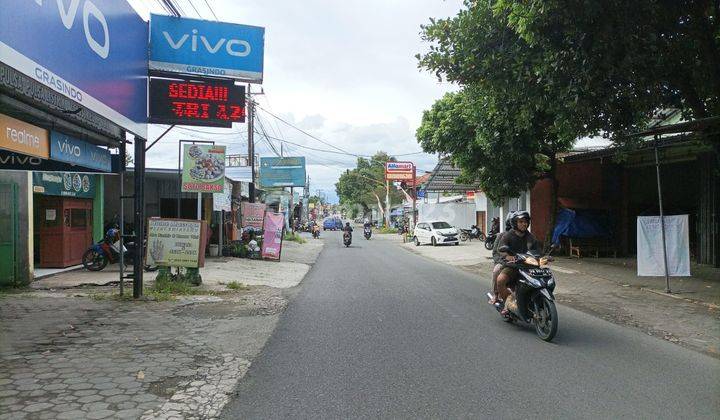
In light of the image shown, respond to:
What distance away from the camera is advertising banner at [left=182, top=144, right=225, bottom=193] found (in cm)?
1190

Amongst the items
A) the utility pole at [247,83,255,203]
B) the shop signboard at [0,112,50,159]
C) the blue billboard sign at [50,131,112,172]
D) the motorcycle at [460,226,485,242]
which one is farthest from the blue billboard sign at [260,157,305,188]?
the shop signboard at [0,112,50,159]

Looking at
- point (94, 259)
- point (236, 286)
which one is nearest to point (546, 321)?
point (236, 286)

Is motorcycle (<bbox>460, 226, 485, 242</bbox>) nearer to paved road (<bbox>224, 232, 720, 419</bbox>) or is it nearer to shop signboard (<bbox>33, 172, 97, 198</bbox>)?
shop signboard (<bbox>33, 172, 97, 198</bbox>)

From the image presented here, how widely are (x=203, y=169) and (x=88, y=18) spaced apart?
17.2 feet

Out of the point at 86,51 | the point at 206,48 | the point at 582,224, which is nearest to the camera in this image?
the point at 86,51

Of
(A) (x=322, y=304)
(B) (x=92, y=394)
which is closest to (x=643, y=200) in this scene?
(A) (x=322, y=304)

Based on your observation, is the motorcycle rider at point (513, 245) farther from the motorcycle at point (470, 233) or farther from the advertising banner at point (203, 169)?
the motorcycle at point (470, 233)

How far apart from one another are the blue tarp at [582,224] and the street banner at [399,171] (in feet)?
86.9

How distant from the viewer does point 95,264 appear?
45.8 feet

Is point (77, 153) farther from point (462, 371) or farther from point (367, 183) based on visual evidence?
point (367, 183)

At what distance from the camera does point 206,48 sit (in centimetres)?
1059

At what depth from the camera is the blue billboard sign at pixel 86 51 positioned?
5152 millimetres

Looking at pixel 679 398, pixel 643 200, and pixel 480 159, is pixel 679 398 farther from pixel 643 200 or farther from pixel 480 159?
pixel 643 200

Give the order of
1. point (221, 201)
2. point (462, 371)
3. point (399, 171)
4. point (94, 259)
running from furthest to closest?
point (399, 171)
point (221, 201)
point (94, 259)
point (462, 371)
